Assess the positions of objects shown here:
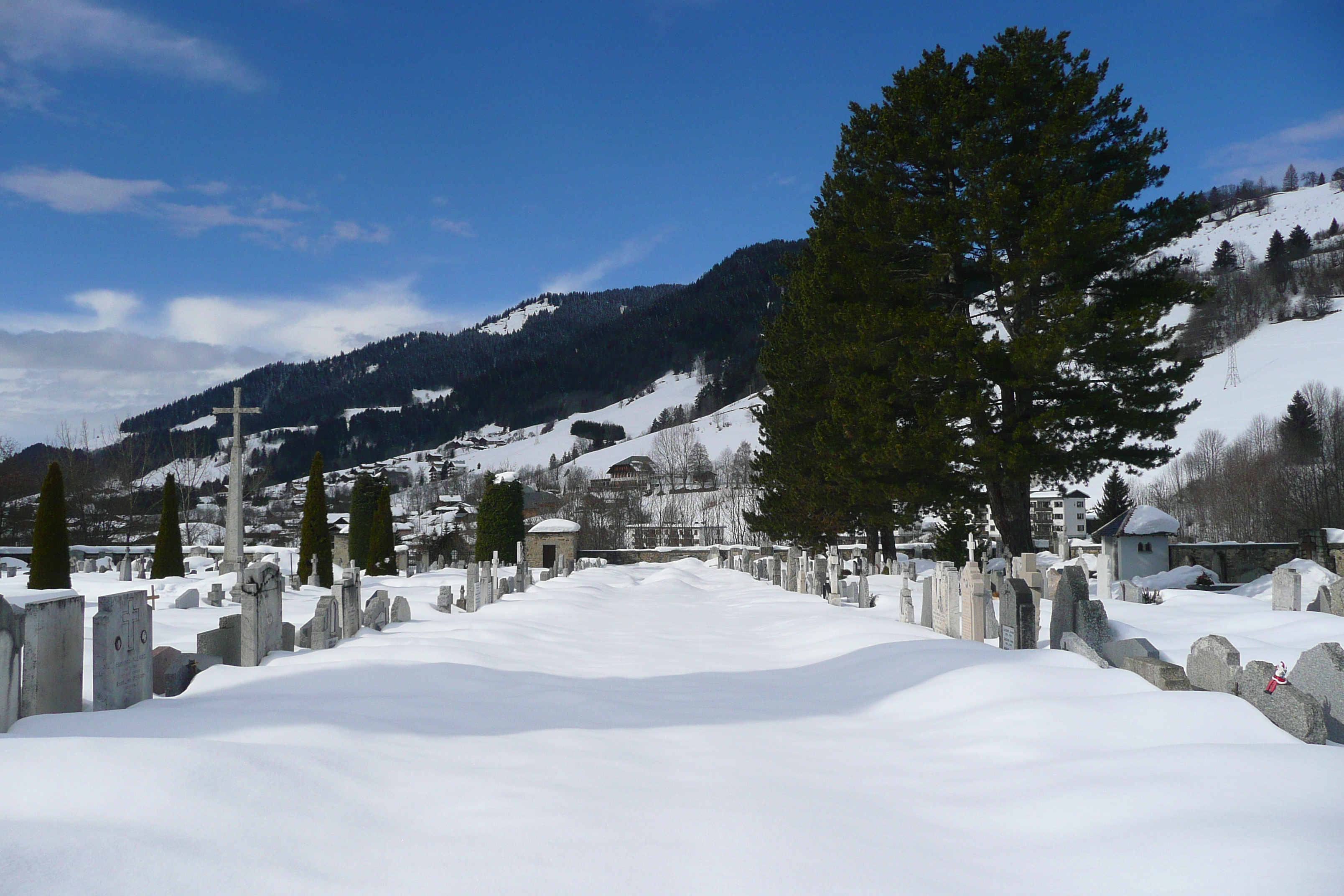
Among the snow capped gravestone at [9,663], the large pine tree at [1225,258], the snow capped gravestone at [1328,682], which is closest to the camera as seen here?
the snow capped gravestone at [9,663]

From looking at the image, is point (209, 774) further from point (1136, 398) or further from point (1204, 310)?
point (1204, 310)

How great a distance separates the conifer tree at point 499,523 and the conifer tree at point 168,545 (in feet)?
51.7

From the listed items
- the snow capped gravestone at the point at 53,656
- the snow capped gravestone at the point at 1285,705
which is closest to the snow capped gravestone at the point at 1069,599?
the snow capped gravestone at the point at 1285,705

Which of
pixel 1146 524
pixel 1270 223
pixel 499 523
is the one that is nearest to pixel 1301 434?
pixel 1146 524

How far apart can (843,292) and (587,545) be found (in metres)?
39.8

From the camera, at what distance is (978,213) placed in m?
17.5

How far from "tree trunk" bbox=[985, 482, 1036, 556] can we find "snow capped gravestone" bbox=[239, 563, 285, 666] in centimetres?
1538

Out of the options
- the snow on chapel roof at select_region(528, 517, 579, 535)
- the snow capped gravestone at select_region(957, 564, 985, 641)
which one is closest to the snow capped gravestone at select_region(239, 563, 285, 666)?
the snow capped gravestone at select_region(957, 564, 985, 641)

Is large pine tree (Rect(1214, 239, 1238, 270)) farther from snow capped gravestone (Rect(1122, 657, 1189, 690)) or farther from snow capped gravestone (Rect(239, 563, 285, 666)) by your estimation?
snow capped gravestone (Rect(239, 563, 285, 666))

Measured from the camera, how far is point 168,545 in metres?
25.8

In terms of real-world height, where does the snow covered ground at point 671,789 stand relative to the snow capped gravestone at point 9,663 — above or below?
below

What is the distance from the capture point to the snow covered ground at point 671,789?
2898 mm

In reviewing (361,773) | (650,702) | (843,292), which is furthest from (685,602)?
(361,773)

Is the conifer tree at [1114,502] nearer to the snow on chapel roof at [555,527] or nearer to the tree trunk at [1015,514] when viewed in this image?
the snow on chapel roof at [555,527]
